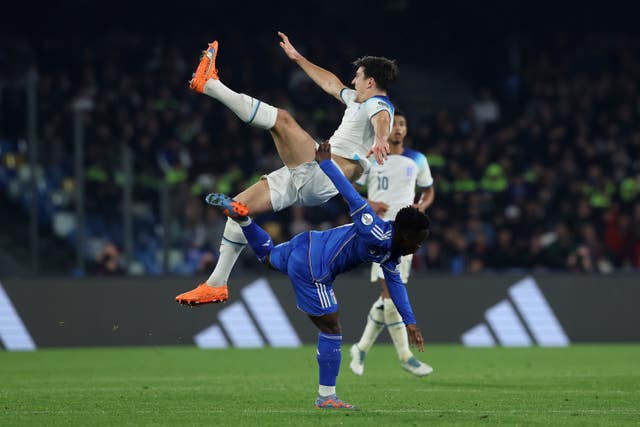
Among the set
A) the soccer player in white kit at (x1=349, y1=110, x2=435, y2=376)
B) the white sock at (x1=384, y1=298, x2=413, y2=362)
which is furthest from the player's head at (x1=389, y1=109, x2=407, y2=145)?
the white sock at (x1=384, y1=298, x2=413, y2=362)

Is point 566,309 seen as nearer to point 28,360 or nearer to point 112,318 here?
point 112,318

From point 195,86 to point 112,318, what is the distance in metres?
8.55

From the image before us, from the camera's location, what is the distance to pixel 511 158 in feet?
76.5

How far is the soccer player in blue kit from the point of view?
9.04m

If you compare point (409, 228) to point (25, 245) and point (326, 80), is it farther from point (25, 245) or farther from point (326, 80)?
point (25, 245)

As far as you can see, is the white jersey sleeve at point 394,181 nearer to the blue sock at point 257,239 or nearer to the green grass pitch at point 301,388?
the green grass pitch at point 301,388

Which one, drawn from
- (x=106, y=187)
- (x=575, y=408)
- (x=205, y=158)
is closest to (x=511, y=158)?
(x=205, y=158)

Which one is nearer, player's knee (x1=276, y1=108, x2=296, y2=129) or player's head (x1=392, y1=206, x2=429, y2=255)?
player's head (x1=392, y1=206, x2=429, y2=255)

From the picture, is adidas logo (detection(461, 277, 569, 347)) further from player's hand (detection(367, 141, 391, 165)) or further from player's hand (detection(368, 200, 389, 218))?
player's hand (detection(367, 141, 391, 165))

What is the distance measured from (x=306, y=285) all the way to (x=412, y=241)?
897 mm

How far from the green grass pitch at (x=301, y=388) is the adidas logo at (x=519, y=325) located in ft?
2.73

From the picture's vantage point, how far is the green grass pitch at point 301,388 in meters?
8.76

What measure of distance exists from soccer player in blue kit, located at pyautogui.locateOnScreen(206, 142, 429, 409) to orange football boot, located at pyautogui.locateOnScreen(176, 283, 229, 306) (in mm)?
856

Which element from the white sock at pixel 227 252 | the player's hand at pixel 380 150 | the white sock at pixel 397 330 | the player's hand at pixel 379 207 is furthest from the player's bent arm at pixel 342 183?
the white sock at pixel 397 330
